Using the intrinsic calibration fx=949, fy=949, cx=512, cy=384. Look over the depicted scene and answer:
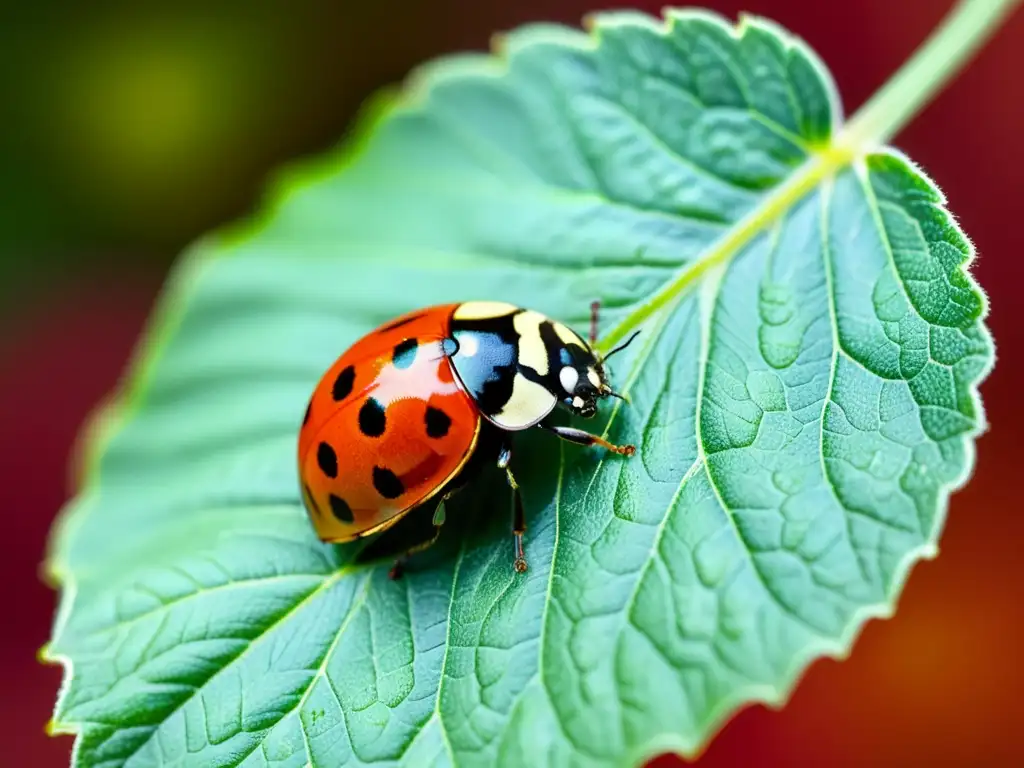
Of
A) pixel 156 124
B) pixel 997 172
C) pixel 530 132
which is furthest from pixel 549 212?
pixel 156 124

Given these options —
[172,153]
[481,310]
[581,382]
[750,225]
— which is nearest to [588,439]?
[581,382]

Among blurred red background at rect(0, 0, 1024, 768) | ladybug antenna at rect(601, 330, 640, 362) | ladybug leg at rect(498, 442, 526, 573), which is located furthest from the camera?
blurred red background at rect(0, 0, 1024, 768)

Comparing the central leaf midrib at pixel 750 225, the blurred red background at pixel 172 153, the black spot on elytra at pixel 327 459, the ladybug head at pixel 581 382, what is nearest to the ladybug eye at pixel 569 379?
the ladybug head at pixel 581 382

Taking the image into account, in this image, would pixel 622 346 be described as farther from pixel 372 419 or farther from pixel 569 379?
pixel 372 419

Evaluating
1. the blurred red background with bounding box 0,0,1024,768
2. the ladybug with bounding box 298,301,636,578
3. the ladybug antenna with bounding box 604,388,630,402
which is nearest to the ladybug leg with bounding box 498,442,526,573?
the ladybug with bounding box 298,301,636,578

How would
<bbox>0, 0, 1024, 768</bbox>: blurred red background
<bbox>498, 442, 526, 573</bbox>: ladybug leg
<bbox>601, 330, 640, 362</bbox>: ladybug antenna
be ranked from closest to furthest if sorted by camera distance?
<bbox>498, 442, 526, 573</bbox>: ladybug leg, <bbox>601, 330, 640, 362</bbox>: ladybug antenna, <bbox>0, 0, 1024, 768</bbox>: blurred red background

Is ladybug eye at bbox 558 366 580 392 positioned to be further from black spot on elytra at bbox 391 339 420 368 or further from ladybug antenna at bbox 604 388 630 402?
black spot on elytra at bbox 391 339 420 368
